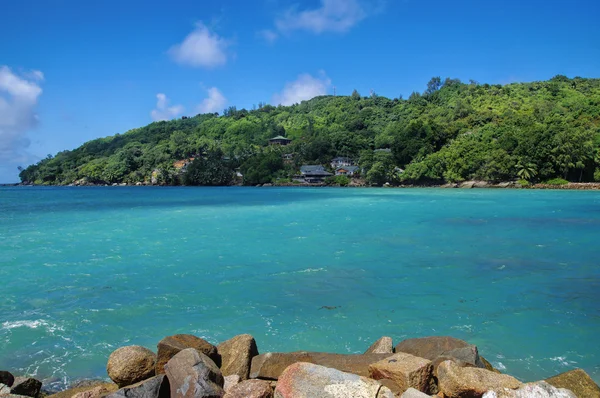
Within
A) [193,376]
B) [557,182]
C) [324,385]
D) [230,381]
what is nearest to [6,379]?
[193,376]

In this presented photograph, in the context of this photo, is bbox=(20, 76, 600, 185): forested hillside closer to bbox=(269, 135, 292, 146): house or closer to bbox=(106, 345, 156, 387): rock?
bbox=(269, 135, 292, 146): house

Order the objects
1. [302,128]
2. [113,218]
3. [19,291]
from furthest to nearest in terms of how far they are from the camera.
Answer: [302,128] → [113,218] → [19,291]

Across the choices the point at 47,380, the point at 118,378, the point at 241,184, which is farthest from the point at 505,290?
the point at 241,184

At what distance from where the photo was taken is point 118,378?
547cm

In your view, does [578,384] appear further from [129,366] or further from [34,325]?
[34,325]

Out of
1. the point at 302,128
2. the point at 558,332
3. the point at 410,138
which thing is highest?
the point at 302,128

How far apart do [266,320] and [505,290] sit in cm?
724

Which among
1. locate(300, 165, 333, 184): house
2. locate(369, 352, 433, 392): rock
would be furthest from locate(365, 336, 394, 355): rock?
locate(300, 165, 333, 184): house

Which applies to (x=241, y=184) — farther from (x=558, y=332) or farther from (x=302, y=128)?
(x=558, y=332)

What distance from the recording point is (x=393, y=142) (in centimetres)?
10731

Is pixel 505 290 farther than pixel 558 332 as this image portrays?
Yes

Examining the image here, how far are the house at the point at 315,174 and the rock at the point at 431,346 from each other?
344ft

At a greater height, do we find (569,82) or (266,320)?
(569,82)

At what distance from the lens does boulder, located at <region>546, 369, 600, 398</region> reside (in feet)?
15.6
